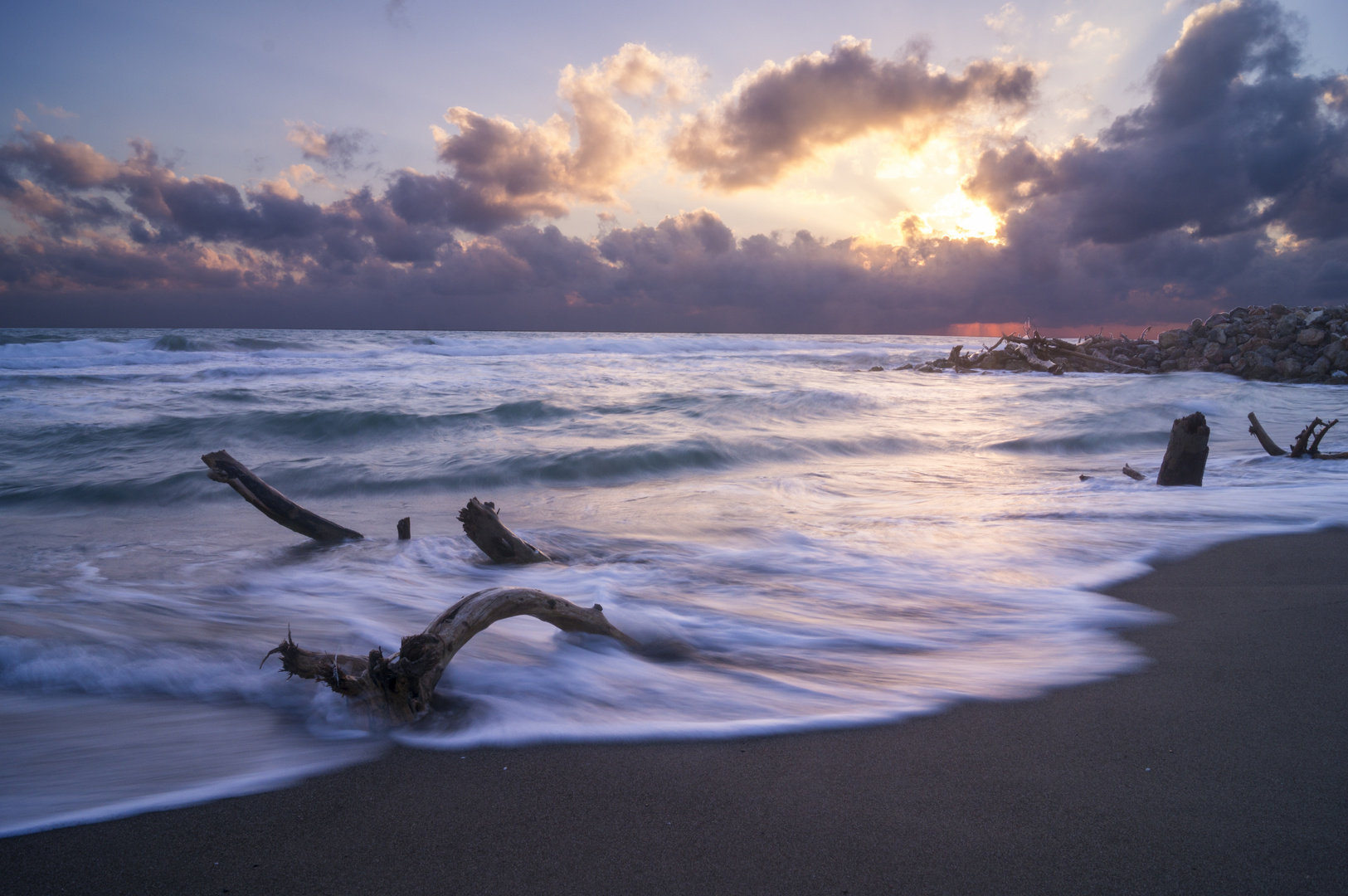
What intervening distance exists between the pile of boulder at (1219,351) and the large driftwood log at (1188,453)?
15818mm

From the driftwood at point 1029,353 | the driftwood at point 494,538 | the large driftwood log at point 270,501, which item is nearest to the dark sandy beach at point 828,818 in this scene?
the driftwood at point 494,538

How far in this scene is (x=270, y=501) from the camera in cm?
468

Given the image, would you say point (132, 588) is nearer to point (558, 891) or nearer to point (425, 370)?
point (558, 891)

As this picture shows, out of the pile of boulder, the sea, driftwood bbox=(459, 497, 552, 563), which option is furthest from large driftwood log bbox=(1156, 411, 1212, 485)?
the pile of boulder

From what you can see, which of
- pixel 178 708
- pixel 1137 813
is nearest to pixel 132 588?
pixel 178 708

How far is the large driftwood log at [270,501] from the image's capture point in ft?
14.4

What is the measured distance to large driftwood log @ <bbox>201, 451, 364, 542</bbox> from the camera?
4383 mm

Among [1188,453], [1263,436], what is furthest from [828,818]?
[1263,436]

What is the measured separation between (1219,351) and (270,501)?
24412 millimetres

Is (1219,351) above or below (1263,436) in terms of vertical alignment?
above

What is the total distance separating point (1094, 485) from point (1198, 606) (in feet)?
12.4

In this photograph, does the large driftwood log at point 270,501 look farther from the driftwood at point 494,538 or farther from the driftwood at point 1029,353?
the driftwood at point 1029,353

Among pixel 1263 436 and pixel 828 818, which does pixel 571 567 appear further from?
pixel 1263 436

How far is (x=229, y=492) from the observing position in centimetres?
729
